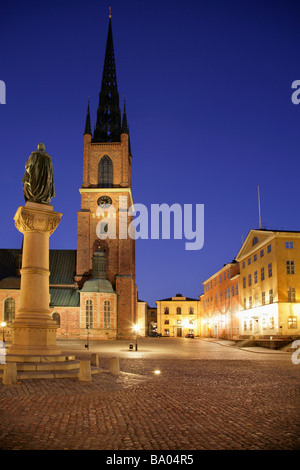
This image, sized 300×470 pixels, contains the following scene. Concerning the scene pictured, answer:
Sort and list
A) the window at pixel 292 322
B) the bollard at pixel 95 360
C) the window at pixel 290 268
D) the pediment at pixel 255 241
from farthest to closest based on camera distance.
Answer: the pediment at pixel 255 241 → the window at pixel 290 268 → the window at pixel 292 322 → the bollard at pixel 95 360

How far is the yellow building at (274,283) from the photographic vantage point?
38.8 meters

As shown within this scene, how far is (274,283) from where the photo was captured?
40.4 m

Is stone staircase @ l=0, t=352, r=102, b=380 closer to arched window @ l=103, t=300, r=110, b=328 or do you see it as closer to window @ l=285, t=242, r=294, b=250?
window @ l=285, t=242, r=294, b=250

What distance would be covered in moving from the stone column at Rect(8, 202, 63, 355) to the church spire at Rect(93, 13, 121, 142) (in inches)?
2236

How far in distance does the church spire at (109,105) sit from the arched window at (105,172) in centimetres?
495

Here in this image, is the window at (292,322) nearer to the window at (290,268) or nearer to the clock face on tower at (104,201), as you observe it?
the window at (290,268)

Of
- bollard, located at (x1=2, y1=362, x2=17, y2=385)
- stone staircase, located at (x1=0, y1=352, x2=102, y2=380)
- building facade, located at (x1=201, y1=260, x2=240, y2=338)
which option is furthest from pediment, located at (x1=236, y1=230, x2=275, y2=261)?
bollard, located at (x1=2, y1=362, x2=17, y2=385)

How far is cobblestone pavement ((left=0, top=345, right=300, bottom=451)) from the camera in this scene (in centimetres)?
676

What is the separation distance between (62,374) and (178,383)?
3.61m

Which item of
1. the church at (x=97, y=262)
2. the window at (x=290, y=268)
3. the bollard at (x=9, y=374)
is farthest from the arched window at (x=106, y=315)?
the bollard at (x=9, y=374)

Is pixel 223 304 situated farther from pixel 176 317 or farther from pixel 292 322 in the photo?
pixel 176 317

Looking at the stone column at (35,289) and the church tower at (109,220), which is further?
the church tower at (109,220)

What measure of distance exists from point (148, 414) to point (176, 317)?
97.5m
